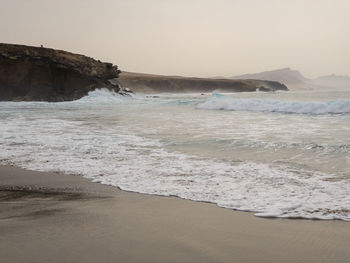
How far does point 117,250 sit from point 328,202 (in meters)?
2.23

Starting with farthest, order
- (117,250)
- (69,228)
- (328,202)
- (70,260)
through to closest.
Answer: (328,202) → (69,228) → (117,250) → (70,260)

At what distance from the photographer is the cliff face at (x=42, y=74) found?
1410 inches

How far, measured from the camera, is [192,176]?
191 inches

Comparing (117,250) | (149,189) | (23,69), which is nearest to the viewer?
(117,250)

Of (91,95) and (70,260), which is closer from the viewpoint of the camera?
(70,260)

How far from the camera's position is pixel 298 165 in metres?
5.54

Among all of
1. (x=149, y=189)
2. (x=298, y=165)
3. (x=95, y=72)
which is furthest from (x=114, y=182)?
(x=95, y=72)

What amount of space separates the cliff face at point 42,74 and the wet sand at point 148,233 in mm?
34674

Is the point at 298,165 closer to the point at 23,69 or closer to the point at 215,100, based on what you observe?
the point at 215,100

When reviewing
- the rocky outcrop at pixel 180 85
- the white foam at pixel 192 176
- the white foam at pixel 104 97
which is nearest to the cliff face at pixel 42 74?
the white foam at pixel 104 97

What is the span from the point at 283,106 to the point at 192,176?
56.8 ft

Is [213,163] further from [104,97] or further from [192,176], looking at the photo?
[104,97]

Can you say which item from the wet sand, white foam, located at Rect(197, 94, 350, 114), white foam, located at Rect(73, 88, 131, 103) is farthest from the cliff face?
the wet sand

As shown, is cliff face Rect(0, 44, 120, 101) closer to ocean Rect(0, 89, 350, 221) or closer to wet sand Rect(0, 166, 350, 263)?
ocean Rect(0, 89, 350, 221)
